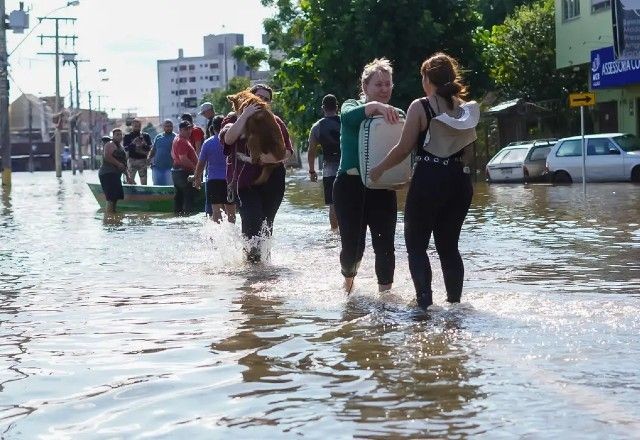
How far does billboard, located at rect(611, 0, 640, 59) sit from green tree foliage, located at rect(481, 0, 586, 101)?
12.0 m

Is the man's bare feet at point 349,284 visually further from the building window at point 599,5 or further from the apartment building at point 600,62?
the building window at point 599,5

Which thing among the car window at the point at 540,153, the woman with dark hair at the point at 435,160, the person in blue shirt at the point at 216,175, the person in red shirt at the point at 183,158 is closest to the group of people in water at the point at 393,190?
the woman with dark hair at the point at 435,160

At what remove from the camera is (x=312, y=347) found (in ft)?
23.0

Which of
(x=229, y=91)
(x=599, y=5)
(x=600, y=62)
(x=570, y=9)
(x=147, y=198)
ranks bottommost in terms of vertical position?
(x=147, y=198)

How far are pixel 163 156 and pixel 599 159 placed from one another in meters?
14.4

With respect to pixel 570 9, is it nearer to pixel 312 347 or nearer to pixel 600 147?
pixel 600 147

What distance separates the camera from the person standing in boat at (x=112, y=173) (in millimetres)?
22094

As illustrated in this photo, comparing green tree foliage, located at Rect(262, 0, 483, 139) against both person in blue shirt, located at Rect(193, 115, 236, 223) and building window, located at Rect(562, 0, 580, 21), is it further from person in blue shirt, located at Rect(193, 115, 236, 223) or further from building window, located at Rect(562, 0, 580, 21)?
person in blue shirt, located at Rect(193, 115, 236, 223)

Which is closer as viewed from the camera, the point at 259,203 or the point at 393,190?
the point at 393,190

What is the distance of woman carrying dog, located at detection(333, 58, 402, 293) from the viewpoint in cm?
866

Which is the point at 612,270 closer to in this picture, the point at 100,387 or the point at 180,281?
the point at 180,281

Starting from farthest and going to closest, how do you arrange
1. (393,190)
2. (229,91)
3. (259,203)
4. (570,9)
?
(229,91), (570,9), (259,203), (393,190)

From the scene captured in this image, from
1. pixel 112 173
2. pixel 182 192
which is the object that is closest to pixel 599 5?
pixel 112 173

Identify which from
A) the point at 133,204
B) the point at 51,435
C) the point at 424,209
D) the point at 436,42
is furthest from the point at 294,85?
the point at 51,435
